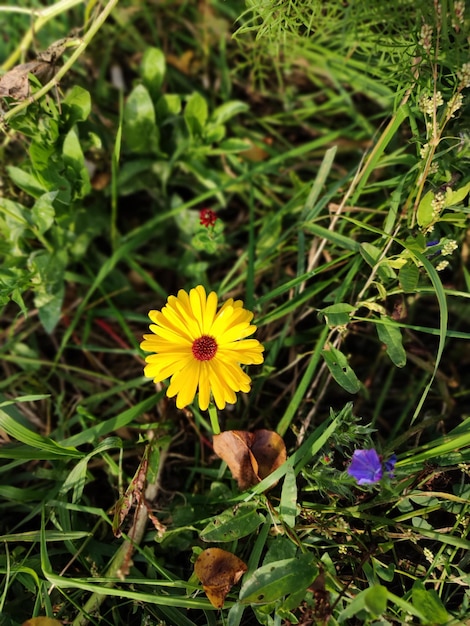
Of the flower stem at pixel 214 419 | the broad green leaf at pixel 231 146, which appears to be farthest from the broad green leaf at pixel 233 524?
the broad green leaf at pixel 231 146

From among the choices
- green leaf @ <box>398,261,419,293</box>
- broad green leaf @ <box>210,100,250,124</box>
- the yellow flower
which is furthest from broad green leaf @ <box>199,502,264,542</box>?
broad green leaf @ <box>210,100,250,124</box>

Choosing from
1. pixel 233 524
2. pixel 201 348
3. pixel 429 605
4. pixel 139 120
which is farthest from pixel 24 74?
pixel 429 605

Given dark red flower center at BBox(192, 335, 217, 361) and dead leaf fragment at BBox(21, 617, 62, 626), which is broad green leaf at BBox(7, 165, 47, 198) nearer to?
dark red flower center at BBox(192, 335, 217, 361)

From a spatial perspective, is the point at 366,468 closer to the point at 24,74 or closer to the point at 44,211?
the point at 44,211

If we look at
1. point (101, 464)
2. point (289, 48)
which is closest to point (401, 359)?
point (101, 464)

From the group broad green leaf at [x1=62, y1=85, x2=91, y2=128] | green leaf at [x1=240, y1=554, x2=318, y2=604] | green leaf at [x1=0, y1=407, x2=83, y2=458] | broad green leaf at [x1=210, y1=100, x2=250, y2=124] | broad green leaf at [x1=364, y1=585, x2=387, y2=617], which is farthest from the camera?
broad green leaf at [x1=210, y1=100, x2=250, y2=124]

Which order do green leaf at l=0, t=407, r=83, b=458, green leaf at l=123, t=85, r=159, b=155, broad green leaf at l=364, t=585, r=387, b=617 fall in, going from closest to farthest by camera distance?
1. broad green leaf at l=364, t=585, r=387, b=617
2. green leaf at l=0, t=407, r=83, b=458
3. green leaf at l=123, t=85, r=159, b=155

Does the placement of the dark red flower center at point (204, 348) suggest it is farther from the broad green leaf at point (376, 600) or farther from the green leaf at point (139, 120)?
the green leaf at point (139, 120)
